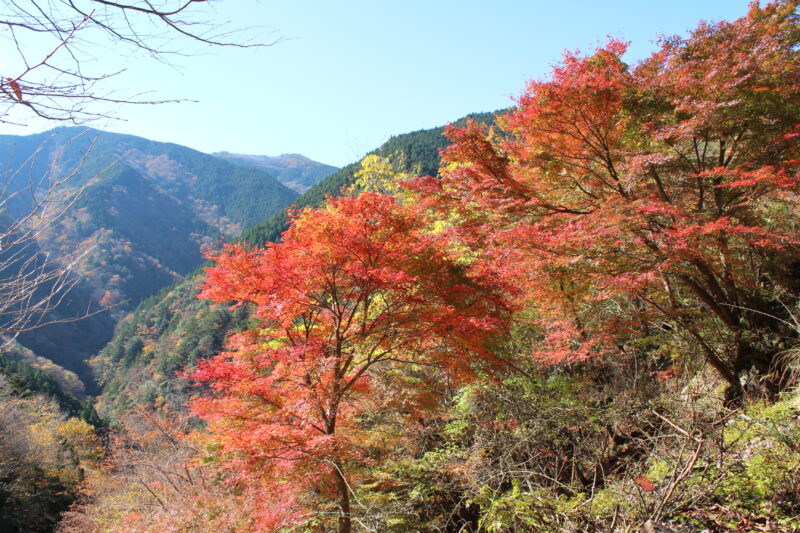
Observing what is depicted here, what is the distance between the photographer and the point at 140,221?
10625 cm

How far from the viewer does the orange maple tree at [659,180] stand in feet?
16.7

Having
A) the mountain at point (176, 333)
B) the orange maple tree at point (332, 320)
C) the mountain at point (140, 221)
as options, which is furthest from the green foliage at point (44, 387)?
the orange maple tree at point (332, 320)

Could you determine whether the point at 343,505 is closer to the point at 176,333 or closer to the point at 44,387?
the point at 44,387

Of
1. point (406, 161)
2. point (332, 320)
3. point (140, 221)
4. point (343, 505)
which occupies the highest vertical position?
point (140, 221)

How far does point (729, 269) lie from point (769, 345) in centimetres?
138

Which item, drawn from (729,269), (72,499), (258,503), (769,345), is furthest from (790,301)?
(72,499)

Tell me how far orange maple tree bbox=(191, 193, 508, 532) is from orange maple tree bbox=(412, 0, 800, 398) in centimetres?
103

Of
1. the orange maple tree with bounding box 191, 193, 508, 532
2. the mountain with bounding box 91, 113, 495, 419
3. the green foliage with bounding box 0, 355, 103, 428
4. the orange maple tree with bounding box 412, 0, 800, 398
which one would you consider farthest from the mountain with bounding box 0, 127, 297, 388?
the orange maple tree with bounding box 412, 0, 800, 398

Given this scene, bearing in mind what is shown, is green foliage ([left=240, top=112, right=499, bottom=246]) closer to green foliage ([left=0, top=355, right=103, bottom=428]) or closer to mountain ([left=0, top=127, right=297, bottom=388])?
mountain ([left=0, top=127, right=297, bottom=388])

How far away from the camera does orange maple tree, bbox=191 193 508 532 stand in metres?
5.91

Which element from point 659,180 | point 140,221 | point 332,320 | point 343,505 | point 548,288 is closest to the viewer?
point 659,180

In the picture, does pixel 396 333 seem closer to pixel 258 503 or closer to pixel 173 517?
pixel 258 503

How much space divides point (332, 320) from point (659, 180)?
566cm

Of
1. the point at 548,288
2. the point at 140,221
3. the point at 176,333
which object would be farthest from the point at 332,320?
the point at 140,221
